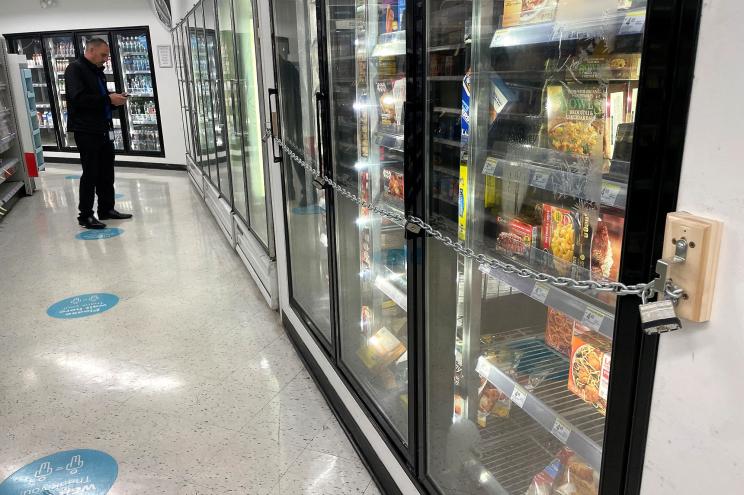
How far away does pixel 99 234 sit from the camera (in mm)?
5887

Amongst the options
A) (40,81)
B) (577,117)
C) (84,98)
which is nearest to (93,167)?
(84,98)

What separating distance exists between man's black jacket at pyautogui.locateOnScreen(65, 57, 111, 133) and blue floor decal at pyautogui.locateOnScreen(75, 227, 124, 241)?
3.46ft

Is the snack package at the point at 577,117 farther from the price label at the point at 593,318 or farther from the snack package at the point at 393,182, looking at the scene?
the snack package at the point at 393,182

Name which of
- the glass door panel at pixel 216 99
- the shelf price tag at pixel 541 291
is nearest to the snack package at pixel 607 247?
the shelf price tag at pixel 541 291

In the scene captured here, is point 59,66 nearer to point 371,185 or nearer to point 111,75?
point 111,75

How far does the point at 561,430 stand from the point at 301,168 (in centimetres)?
224

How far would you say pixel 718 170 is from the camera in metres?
0.77

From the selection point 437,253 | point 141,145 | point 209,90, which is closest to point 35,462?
point 437,253

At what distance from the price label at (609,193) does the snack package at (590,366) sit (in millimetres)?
480

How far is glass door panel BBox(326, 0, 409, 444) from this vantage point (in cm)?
213

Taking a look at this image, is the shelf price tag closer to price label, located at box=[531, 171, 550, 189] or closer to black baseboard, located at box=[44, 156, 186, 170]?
price label, located at box=[531, 171, 550, 189]

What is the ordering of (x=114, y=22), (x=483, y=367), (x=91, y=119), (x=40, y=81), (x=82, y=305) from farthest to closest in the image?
(x=40, y=81) → (x=114, y=22) → (x=91, y=119) → (x=82, y=305) → (x=483, y=367)

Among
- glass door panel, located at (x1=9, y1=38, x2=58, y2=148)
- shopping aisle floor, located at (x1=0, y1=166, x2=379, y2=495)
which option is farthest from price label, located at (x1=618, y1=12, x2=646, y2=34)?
glass door panel, located at (x1=9, y1=38, x2=58, y2=148)

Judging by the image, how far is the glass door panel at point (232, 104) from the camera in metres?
4.62
